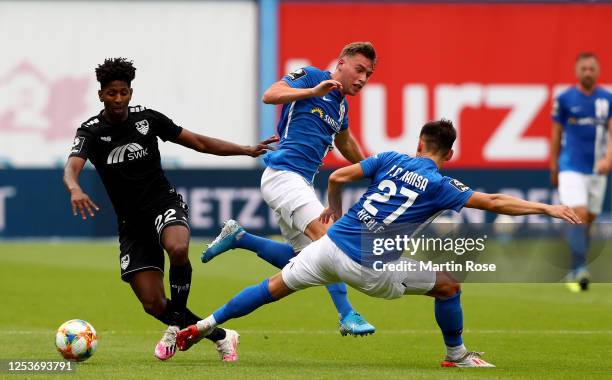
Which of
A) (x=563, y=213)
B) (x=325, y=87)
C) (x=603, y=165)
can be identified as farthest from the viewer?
(x=603, y=165)

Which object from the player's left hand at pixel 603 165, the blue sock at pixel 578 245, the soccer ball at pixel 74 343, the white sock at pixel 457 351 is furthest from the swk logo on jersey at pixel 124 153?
the blue sock at pixel 578 245

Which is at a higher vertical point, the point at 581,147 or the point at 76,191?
the point at 76,191

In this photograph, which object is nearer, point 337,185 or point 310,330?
point 337,185

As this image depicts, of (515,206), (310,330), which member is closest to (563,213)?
(515,206)

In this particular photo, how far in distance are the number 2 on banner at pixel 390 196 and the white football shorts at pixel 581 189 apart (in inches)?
269

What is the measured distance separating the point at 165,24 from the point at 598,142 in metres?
12.0

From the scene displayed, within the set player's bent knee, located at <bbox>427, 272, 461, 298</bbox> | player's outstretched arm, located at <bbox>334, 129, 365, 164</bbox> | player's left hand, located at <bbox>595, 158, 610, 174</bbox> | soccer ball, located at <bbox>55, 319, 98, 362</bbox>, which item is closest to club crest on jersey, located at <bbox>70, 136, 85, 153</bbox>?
soccer ball, located at <bbox>55, 319, 98, 362</bbox>

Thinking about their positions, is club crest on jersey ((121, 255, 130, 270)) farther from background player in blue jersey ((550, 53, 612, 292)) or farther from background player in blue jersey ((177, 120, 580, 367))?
Result: background player in blue jersey ((550, 53, 612, 292))

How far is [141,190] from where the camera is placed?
9.02m

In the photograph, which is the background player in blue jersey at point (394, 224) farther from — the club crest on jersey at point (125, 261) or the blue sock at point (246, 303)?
the club crest on jersey at point (125, 261)

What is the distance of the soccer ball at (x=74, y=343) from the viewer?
27.1 ft

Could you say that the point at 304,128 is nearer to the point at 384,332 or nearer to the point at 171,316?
the point at 171,316

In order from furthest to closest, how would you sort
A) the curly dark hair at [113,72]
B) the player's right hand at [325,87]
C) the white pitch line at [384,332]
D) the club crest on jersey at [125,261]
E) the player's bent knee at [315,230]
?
1. the white pitch line at [384,332]
2. the player's bent knee at [315,230]
3. the club crest on jersey at [125,261]
4. the curly dark hair at [113,72]
5. the player's right hand at [325,87]

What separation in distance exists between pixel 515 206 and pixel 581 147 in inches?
300
